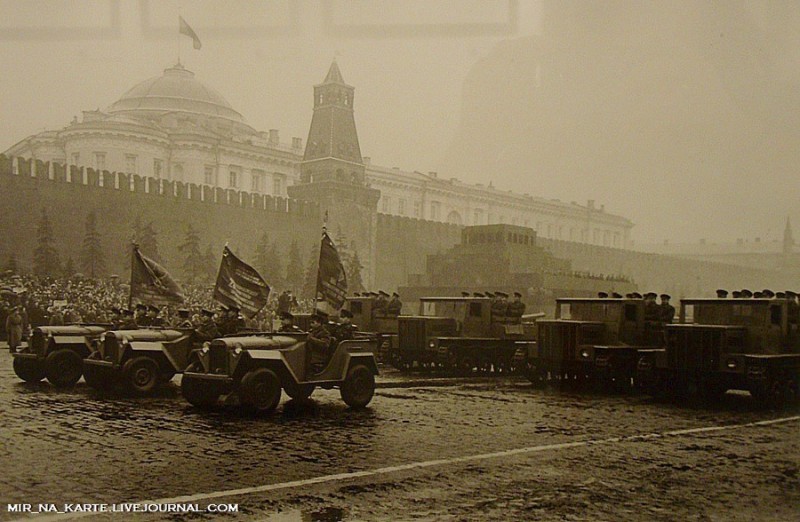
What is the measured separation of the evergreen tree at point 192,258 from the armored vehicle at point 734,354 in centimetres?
1400

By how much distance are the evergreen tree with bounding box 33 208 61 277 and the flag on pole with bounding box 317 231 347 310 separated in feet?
33.9

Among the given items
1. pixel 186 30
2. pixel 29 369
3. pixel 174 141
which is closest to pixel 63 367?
pixel 29 369

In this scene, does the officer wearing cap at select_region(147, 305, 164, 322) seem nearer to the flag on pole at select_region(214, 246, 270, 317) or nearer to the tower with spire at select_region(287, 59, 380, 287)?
the flag on pole at select_region(214, 246, 270, 317)

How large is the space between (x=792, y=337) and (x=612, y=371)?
8.15 feet

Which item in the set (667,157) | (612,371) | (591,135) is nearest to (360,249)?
(591,135)

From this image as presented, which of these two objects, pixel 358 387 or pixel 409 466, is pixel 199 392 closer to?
pixel 358 387

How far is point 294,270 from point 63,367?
13.7 meters

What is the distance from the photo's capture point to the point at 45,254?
61.5 ft

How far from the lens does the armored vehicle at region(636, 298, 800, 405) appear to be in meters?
9.91

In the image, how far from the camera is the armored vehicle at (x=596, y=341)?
36.8ft

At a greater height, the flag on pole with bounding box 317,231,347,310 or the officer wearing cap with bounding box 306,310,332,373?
the flag on pole with bounding box 317,231,347,310

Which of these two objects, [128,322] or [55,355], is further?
[128,322]

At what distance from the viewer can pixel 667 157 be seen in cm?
2144

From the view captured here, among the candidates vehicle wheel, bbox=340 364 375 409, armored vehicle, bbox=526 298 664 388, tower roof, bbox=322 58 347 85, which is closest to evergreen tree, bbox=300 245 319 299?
tower roof, bbox=322 58 347 85
